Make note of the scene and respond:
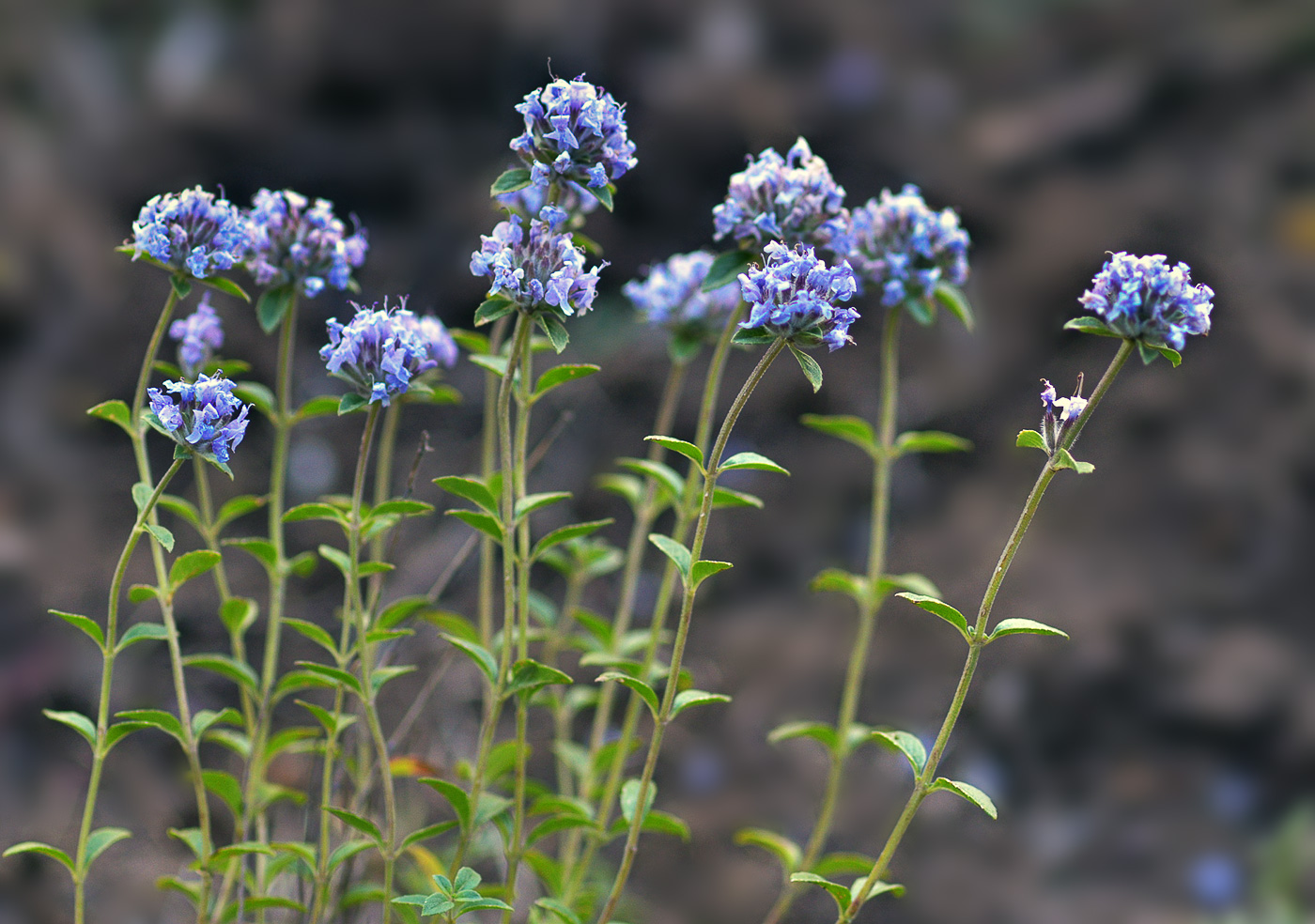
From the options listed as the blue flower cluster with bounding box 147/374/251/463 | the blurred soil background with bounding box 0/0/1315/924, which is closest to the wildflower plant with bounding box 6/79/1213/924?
the blue flower cluster with bounding box 147/374/251/463

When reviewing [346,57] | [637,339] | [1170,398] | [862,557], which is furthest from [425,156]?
[1170,398]

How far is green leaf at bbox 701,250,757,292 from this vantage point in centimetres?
168

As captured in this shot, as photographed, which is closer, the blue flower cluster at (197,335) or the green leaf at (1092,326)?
the green leaf at (1092,326)

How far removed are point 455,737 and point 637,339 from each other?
164cm

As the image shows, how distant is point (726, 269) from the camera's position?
1.70 meters

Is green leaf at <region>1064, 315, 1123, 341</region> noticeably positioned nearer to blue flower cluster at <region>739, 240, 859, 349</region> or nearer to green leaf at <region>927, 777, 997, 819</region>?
blue flower cluster at <region>739, 240, 859, 349</region>

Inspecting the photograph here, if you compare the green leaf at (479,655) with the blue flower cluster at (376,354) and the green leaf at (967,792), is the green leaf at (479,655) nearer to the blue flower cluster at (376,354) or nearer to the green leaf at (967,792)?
the blue flower cluster at (376,354)

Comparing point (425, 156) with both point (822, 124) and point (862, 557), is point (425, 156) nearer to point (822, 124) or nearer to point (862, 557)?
point (822, 124)

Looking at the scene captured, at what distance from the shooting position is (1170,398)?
3736 millimetres

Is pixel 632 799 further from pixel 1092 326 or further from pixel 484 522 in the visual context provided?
pixel 1092 326

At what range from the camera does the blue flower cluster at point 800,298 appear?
4.43 ft

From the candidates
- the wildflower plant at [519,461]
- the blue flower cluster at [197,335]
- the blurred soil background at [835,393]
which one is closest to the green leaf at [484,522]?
the wildflower plant at [519,461]

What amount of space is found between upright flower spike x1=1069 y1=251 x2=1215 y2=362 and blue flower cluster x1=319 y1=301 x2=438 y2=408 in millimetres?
839

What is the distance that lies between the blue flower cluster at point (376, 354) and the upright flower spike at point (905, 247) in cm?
77
